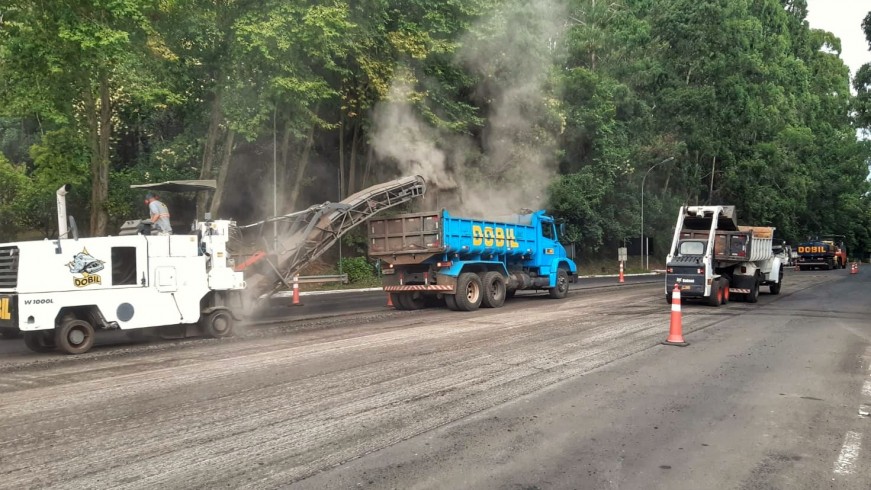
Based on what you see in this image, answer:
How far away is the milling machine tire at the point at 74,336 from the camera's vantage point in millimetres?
9367

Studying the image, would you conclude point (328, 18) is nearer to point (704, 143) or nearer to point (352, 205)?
point (352, 205)

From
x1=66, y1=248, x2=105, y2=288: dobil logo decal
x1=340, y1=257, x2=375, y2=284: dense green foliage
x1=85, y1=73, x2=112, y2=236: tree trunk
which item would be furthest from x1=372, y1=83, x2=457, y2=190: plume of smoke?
x1=66, y1=248, x2=105, y2=288: dobil logo decal

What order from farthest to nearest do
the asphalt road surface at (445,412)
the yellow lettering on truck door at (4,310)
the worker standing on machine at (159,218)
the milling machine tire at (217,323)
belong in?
the milling machine tire at (217,323), the worker standing on machine at (159,218), the yellow lettering on truck door at (4,310), the asphalt road surface at (445,412)

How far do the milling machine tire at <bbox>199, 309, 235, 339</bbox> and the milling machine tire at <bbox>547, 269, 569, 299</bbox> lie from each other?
33.9 feet

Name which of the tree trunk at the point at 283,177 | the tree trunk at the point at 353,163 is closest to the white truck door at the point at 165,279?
the tree trunk at the point at 283,177

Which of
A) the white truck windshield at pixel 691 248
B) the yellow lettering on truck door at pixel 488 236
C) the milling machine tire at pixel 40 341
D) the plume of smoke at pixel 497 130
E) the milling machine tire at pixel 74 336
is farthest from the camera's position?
the plume of smoke at pixel 497 130

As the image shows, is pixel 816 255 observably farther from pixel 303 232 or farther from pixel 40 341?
pixel 40 341

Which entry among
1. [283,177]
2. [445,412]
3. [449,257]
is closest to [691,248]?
[449,257]

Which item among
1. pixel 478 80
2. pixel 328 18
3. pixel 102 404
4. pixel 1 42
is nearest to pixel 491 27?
pixel 478 80

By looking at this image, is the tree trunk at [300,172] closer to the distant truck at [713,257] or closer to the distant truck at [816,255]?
the distant truck at [713,257]

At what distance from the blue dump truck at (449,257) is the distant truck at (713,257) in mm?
3970

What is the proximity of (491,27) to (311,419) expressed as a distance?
22.5m

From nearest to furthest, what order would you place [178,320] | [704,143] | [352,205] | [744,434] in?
1. [744,434]
2. [178,320]
3. [352,205]
4. [704,143]

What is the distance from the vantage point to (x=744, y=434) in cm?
550
